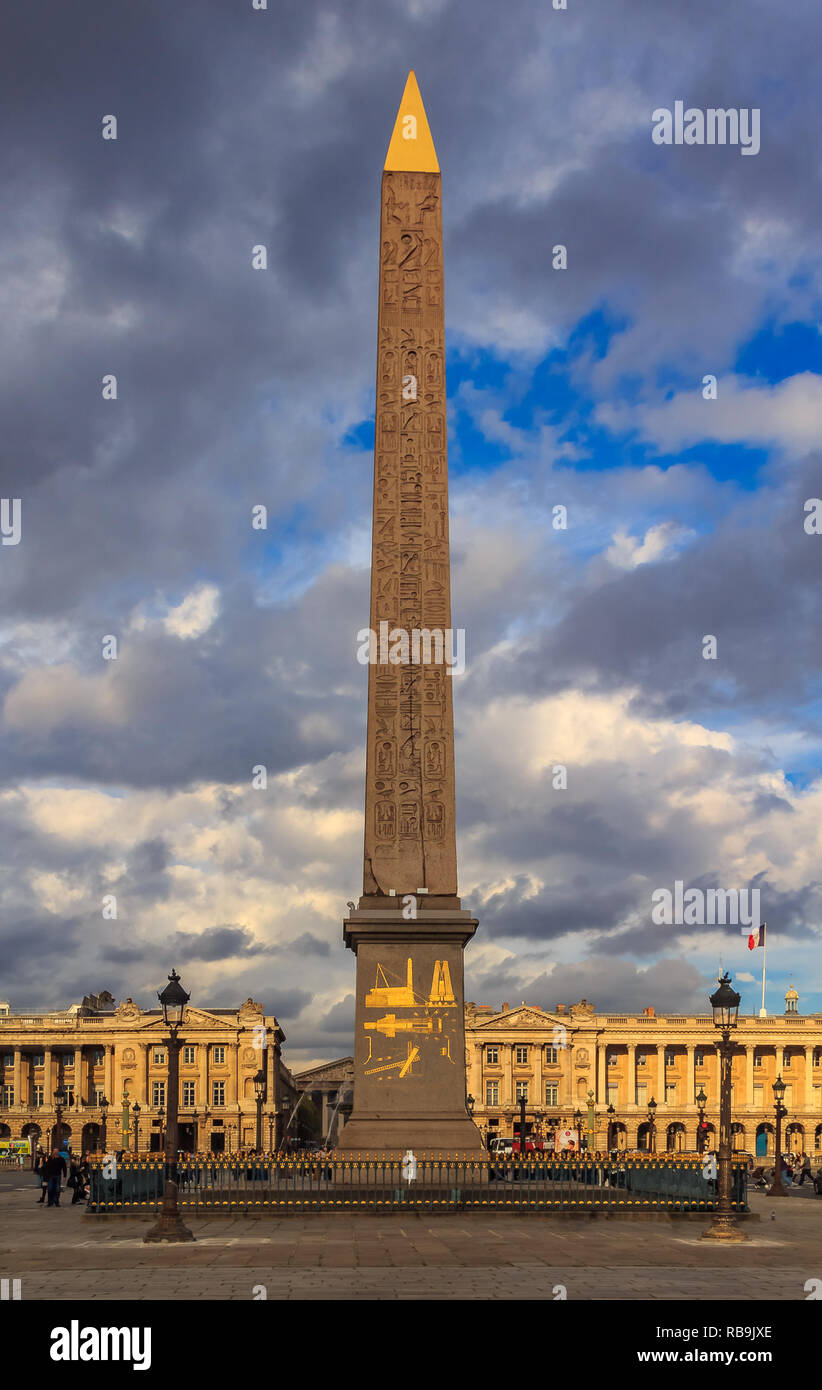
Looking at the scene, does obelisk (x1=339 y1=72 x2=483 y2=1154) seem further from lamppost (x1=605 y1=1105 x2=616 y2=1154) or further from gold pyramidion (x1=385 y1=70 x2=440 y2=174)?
lamppost (x1=605 y1=1105 x2=616 y2=1154)

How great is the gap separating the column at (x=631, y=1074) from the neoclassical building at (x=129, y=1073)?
Result: 3004 cm

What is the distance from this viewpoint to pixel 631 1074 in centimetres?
12762

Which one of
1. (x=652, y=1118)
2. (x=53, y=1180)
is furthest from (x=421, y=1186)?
(x=652, y=1118)

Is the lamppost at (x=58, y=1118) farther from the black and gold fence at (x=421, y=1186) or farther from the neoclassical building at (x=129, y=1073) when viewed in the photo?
the black and gold fence at (x=421, y=1186)

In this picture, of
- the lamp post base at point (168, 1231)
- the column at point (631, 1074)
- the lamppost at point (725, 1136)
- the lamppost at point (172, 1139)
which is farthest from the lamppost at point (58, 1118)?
the lamppost at point (725, 1136)

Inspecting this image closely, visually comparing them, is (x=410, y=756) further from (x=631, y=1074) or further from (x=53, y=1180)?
(x=631, y=1074)

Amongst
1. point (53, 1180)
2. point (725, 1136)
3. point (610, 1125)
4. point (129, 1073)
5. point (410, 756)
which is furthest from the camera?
point (129, 1073)

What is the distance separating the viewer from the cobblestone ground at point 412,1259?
14984 millimetres

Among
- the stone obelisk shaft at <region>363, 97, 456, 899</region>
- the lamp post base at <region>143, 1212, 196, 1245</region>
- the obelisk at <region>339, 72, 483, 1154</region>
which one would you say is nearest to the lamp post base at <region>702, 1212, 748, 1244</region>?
the obelisk at <region>339, 72, 483, 1154</region>

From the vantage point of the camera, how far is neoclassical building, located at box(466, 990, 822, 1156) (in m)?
125

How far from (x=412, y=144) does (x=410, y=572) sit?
367 inches

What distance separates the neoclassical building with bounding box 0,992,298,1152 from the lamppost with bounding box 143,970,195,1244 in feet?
344

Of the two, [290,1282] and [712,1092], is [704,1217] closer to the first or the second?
[290,1282]

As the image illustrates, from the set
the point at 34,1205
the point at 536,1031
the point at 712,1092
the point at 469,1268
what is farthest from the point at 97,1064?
the point at 469,1268
